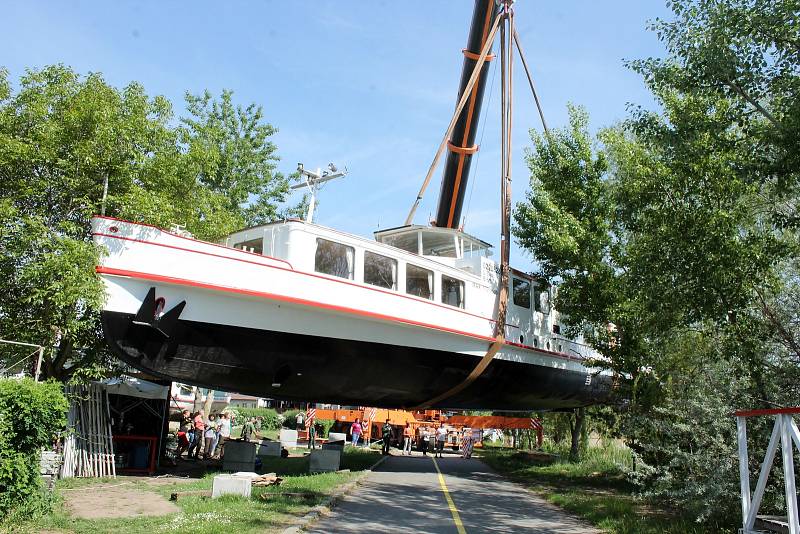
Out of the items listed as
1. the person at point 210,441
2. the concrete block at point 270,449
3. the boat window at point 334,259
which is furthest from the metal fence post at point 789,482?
the person at point 210,441

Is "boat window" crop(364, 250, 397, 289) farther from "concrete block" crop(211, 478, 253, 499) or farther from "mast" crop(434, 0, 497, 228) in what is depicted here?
"mast" crop(434, 0, 497, 228)

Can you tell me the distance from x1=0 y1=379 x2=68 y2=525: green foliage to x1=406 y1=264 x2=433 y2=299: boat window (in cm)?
800

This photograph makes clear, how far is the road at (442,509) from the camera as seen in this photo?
9348 mm

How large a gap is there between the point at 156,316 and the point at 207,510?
3.86 m

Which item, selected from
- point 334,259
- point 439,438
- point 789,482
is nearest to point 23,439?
point 334,259

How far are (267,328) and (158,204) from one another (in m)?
4.17

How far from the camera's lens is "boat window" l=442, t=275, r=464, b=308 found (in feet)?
50.5

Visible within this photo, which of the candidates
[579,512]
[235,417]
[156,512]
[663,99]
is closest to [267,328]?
[156,512]

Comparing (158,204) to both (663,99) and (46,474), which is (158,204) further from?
(663,99)

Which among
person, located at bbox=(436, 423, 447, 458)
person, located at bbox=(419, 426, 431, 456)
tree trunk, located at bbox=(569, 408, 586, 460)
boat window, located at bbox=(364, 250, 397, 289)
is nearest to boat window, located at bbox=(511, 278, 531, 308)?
boat window, located at bbox=(364, 250, 397, 289)

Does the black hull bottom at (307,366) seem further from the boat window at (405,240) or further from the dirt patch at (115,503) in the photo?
the boat window at (405,240)

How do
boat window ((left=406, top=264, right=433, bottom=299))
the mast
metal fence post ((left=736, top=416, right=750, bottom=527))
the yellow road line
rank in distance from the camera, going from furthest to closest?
the mast → boat window ((left=406, top=264, right=433, bottom=299)) → the yellow road line → metal fence post ((left=736, top=416, right=750, bottom=527))

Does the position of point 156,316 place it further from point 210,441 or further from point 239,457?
point 210,441

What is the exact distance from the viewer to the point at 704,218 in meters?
10.5
